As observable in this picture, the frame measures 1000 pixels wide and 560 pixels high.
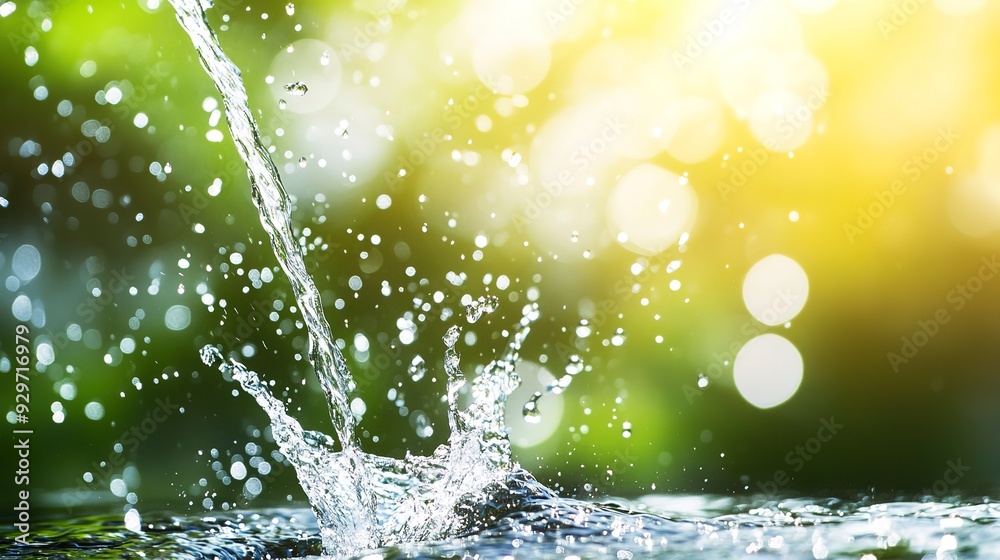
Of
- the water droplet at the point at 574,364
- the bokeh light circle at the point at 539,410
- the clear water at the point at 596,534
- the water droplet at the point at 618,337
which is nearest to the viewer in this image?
the clear water at the point at 596,534

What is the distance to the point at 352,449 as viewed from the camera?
2.83 metres

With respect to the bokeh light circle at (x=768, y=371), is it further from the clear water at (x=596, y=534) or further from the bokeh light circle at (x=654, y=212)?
the clear water at (x=596, y=534)

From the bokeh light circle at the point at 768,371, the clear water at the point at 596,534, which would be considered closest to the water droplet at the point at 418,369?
the bokeh light circle at the point at 768,371

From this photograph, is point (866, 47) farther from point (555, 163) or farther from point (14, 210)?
point (14, 210)

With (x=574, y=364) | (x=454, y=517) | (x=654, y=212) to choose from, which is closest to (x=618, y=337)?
(x=574, y=364)

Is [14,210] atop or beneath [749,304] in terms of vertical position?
atop

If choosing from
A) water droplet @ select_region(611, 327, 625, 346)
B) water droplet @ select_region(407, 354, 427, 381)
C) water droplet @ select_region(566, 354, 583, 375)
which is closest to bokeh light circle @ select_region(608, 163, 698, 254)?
water droplet @ select_region(611, 327, 625, 346)

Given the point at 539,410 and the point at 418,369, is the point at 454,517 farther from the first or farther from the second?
the point at 539,410

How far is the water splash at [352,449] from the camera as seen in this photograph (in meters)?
2.57

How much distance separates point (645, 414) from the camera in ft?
17.9

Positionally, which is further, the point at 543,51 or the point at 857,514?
the point at 543,51

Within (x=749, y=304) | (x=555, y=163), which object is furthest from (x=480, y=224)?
(x=749, y=304)

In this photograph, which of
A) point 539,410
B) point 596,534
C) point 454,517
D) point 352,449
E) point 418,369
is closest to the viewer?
point 596,534

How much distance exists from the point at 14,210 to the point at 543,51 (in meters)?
3.00
